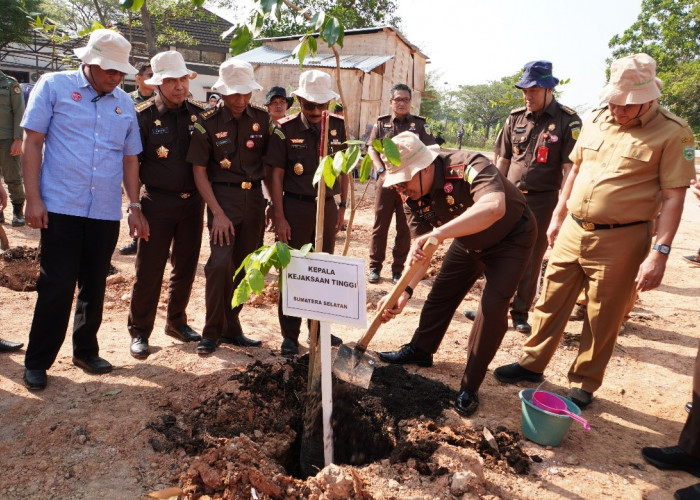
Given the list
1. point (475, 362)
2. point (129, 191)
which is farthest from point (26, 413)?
point (475, 362)

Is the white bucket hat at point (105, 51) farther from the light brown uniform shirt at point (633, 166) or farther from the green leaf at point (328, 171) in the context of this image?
the light brown uniform shirt at point (633, 166)

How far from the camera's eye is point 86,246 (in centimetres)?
330

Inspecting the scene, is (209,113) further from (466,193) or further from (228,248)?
(466,193)

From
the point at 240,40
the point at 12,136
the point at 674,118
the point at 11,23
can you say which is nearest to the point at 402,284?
the point at 240,40

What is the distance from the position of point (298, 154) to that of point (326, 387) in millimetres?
1934

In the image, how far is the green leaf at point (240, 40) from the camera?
2129 millimetres

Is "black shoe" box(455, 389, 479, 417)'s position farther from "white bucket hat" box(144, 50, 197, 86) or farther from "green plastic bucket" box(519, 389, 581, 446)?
"white bucket hat" box(144, 50, 197, 86)

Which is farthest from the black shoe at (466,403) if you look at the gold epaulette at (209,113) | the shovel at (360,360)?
the gold epaulette at (209,113)

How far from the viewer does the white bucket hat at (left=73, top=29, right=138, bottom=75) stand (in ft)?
9.92

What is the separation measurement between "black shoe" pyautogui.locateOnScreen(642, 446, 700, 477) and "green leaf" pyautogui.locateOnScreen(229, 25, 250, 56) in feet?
9.76

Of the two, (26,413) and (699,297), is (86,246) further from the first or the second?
(699,297)

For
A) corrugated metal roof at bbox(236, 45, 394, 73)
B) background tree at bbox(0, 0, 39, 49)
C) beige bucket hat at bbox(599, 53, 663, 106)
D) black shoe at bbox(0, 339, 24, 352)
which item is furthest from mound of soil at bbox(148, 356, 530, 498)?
background tree at bbox(0, 0, 39, 49)

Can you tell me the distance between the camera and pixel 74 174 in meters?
3.16

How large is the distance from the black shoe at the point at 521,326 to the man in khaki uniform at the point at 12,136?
5.93m
